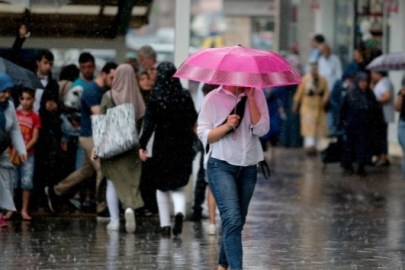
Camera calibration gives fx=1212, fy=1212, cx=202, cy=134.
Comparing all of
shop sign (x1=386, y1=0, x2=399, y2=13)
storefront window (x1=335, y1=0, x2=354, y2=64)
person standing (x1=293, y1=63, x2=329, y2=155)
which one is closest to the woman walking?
person standing (x1=293, y1=63, x2=329, y2=155)

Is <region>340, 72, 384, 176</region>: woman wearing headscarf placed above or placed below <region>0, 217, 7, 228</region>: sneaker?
above

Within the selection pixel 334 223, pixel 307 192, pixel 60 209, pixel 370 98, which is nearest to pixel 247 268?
pixel 334 223

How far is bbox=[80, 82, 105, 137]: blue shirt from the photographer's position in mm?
12820

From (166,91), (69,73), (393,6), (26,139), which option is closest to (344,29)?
(393,6)

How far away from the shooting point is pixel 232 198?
29.0 feet

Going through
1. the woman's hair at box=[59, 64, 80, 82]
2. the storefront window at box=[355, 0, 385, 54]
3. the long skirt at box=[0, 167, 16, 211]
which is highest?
the storefront window at box=[355, 0, 385, 54]

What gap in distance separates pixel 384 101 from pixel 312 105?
3395 millimetres

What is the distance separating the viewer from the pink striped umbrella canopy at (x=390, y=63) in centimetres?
1809

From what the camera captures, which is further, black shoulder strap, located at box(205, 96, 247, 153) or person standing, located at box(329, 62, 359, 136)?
person standing, located at box(329, 62, 359, 136)

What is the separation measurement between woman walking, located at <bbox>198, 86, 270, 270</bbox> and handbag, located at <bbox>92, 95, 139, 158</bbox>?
122 inches

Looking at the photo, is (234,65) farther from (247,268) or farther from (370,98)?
(370,98)

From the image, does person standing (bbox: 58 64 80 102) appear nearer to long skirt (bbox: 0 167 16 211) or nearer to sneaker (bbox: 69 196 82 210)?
sneaker (bbox: 69 196 82 210)

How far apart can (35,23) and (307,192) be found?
16.2ft

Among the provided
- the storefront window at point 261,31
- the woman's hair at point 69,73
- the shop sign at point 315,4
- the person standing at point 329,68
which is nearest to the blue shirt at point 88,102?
the woman's hair at point 69,73
